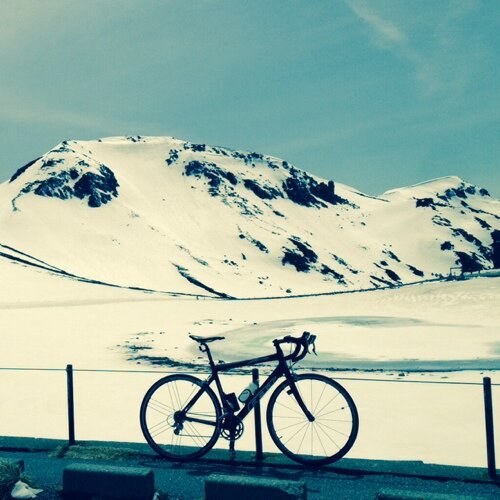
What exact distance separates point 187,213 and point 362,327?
409 ft

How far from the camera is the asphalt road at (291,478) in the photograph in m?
6.46

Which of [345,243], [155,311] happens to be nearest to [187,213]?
[345,243]

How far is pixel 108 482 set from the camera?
6.28m

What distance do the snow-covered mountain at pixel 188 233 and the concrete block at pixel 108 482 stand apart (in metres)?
65.1

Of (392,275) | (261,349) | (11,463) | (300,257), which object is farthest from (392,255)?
(11,463)

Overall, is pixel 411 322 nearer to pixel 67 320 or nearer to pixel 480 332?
pixel 480 332

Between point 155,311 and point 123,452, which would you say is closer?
point 123,452

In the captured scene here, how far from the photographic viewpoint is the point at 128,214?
445 feet

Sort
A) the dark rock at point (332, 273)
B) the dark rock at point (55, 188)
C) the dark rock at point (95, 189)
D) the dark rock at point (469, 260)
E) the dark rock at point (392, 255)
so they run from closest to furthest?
the dark rock at point (55, 188), the dark rock at point (95, 189), the dark rock at point (332, 273), the dark rock at point (469, 260), the dark rock at point (392, 255)

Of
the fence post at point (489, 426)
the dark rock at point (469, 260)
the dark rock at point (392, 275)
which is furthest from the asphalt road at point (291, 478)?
the dark rock at point (469, 260)

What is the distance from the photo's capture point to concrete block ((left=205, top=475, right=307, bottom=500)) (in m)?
5.64

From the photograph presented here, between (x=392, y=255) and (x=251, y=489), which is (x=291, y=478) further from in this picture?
(x=392, y=255)

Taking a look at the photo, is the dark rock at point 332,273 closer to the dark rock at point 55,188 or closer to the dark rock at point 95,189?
the dark rock at point 95,189

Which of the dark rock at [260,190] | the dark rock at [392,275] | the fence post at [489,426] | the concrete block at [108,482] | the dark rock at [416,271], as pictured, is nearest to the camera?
the concrete block at [108,482]
